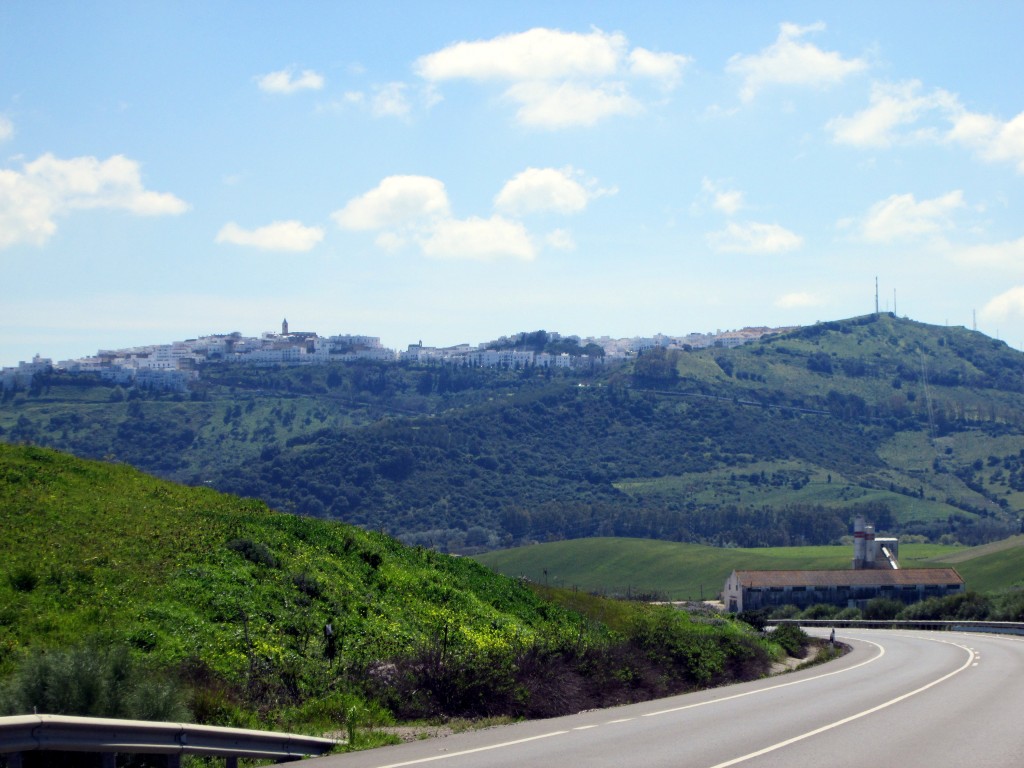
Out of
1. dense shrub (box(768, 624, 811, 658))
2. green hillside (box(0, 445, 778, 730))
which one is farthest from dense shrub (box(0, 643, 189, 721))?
dense shrub (box(768, 624, 811, 658))

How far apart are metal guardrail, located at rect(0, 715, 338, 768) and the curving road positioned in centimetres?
53

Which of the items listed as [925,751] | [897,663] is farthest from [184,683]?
[897,663]

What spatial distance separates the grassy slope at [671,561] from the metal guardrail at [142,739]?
10093cm

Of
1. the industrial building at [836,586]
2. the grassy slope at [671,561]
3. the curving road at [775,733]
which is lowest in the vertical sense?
the grassy slope at [671,561]

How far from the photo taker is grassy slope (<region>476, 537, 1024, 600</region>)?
116625mm

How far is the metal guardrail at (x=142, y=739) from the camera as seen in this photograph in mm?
8250

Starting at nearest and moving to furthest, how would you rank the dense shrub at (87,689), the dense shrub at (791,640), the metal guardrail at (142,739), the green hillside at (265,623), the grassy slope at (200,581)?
1. the metal guardrail at (142,739)
2. the dense shrub at (87,689)
3. the green hillside at (265,623)
4. the grassy slope at (200,581)
5. the dense shrub at (791,640)

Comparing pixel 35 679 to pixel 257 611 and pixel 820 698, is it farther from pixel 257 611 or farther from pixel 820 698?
pixel 820 698

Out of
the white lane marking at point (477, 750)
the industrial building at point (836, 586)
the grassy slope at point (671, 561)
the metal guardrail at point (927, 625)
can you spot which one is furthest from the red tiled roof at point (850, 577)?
the white lane marking at point (477, 750)

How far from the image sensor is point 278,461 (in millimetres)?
194375

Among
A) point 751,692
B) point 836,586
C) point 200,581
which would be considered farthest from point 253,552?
point 836,586

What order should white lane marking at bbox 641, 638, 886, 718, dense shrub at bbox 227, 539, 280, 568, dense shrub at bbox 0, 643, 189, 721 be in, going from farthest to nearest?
dense shrub at bbox 227, 539, 280, 568, white lane marking at bbox 641, 638, 886, 718, dense shrub at bbox 0, 643, 189, 721

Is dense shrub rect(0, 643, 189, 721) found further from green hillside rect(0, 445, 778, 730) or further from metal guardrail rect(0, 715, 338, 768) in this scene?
metal guardrail rect(0, 715, 338, 768)

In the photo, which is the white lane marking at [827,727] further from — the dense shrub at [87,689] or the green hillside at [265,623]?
the dense shrub at [87,689]
